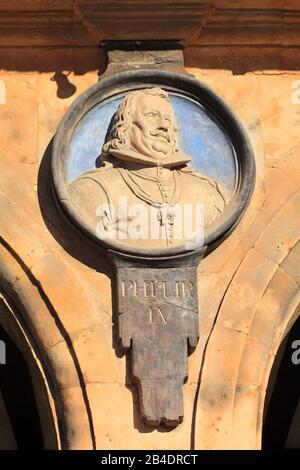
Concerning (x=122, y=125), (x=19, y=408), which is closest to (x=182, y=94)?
(x=122, y=125)

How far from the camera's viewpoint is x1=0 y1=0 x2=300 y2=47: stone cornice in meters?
7.82

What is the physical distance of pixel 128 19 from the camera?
7848 millimetres

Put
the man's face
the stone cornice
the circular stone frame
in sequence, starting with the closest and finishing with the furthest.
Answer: the circular stone frame < the man's face < the stone cornice

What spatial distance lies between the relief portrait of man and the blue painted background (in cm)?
6

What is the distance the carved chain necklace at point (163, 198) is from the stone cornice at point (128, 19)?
2.59ft

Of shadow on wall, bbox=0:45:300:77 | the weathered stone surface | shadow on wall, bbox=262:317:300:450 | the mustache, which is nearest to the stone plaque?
the mustache

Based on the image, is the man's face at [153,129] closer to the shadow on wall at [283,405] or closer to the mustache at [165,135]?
the mustache at [165,135]

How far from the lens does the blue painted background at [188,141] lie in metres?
7.69

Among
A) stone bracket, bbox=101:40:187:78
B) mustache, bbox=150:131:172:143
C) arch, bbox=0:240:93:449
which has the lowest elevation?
arch, bbox=0:240:93:449

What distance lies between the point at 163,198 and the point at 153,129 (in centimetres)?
38

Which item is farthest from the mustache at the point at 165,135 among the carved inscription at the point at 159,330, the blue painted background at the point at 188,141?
the carved inscription at the point at 159,330

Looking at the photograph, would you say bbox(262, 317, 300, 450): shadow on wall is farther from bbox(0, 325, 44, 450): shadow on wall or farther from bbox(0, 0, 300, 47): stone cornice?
bbox(0, 0, 300, 47): stone cornice

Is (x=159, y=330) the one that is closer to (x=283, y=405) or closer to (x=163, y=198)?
(x=163, y=198)
